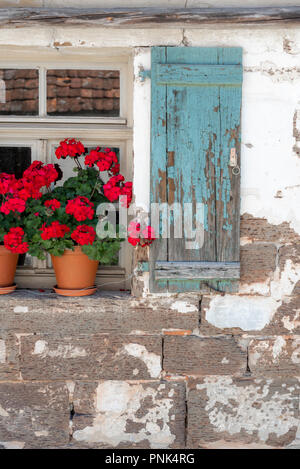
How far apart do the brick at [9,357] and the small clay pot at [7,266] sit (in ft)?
1.11

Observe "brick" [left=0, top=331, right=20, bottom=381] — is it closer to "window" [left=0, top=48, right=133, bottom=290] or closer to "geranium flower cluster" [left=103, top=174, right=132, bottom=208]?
"window" [left=0, top=48, right=133, bottom=290]

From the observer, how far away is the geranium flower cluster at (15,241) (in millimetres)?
2961

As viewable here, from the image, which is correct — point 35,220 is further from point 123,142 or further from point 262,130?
point 262,130

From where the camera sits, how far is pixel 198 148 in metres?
3.01

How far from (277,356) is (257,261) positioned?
2.06ft

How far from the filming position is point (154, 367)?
10.1ft

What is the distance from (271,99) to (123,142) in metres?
1.03

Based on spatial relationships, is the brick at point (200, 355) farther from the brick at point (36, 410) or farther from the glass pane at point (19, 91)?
the glass pane at point (19, 91)

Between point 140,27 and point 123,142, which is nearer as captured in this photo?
Answer: point 140,27

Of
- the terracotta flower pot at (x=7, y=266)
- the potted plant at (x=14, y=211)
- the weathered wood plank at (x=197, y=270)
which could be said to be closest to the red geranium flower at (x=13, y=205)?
the potted plant at (x=14, y=211)

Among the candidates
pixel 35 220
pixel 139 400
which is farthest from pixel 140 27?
pixel 139 400

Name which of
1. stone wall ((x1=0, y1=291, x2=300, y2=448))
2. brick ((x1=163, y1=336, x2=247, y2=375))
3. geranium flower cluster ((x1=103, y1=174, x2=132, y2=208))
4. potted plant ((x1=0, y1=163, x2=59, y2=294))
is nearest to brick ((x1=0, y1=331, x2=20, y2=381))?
stone wall ((x1=0, y1=291, x2=300, y2=448))

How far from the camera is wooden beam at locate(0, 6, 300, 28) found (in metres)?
2.94

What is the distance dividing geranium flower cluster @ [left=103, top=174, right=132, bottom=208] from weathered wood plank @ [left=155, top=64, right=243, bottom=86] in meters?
0.66
